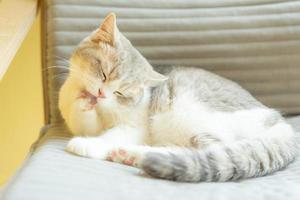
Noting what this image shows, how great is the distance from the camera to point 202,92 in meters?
1.34

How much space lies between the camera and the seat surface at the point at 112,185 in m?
0.92

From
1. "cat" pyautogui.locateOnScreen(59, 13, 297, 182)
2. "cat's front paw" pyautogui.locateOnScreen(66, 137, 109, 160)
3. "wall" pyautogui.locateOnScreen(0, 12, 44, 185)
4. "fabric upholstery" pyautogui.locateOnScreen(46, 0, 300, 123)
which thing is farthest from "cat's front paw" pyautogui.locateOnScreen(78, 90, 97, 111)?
"wall" pyautogui.locateOnScreen(0, 12, 44, 185)

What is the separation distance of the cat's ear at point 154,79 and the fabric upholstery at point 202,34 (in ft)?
0.61

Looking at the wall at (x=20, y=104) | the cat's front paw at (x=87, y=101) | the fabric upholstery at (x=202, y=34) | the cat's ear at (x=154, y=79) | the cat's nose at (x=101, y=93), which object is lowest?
the wall at (x=20, y=104)

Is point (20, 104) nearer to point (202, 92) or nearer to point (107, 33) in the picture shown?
point (107, 33)

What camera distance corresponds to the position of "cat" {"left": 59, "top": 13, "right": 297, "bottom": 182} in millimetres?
1206

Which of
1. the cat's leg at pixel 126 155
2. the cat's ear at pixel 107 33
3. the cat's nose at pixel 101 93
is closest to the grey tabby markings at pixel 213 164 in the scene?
the cat's leg at pixel 126 155

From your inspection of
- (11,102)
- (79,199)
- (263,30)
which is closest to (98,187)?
(79,199)

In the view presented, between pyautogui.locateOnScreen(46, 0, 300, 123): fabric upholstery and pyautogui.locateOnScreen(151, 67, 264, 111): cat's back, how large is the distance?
0.15 metres

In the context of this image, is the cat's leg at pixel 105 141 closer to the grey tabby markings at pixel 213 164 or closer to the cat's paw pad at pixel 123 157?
the cat's paw pad at pixel 123 157

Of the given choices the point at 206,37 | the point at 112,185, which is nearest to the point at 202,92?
the point at 206,37

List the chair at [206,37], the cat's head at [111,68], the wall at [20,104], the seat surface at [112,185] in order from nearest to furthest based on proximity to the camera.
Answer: the seat surface at [112,185], the cat's head at [111,68], the chair at [206,37], the wall at [20,104]

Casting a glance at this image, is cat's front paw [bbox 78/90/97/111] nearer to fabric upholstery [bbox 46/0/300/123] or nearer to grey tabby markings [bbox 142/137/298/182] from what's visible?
fabric upholstery [bbox 46/0/300/123]

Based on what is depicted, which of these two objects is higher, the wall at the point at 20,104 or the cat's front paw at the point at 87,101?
the cat's front paw at the point at 87,101
